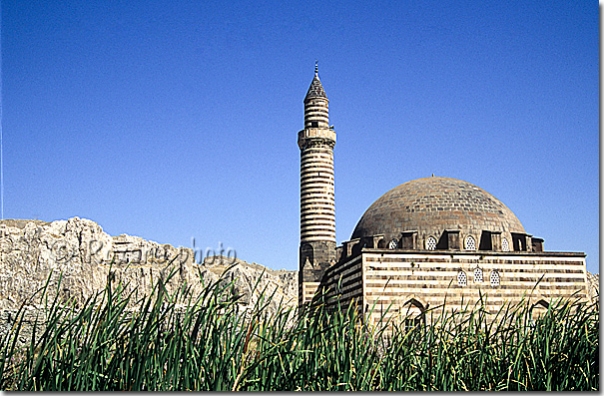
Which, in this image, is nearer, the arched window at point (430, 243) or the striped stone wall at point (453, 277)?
the striped stone wall at point (453, 277)

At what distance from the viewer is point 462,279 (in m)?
20.5

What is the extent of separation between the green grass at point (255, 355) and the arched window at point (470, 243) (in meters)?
15.5

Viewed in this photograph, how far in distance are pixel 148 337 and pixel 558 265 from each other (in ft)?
61.6

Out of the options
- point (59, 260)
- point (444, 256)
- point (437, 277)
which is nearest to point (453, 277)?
point (437, 277)

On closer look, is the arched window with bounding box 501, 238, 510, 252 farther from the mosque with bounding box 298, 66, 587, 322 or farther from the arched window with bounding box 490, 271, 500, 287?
the arched window with bounding box 490, 271, 500, 287

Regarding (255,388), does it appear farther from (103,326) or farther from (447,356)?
(447,356)

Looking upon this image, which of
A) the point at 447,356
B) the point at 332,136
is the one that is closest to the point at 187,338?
the point at 447,356

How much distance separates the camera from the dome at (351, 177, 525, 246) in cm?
2170

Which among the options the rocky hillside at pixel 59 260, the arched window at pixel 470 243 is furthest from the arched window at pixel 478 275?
the rocky hillside at pixel 59 260

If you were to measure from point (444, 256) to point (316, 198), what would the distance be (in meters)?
8.04

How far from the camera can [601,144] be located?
6098mm

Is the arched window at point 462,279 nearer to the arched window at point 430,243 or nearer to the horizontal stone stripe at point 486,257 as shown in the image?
the horizontal stone stripe at point 486,257

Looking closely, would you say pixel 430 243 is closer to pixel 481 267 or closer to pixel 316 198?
pixel 481 267

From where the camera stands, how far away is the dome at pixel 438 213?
21.7 meters
